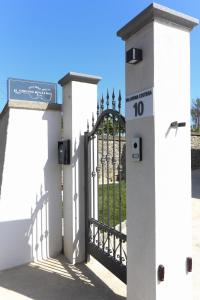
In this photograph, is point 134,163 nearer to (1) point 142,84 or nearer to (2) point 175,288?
(1) point 142,84

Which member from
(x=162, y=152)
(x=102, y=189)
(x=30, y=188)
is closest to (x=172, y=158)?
(x=162, y=152)

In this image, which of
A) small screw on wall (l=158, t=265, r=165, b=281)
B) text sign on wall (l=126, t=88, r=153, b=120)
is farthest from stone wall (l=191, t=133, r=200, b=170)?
small screw on wall (l=158, t=265, r=165, b=281)

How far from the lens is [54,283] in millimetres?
3418

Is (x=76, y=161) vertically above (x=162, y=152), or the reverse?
(x=162, y=152)

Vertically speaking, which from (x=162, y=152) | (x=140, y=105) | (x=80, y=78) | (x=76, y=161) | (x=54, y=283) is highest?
(x=80, y=78)

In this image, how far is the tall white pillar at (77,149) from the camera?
3986 millimetres

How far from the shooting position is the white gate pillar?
2377 mm

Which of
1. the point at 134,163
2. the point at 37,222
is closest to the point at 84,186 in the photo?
the point at 37,222

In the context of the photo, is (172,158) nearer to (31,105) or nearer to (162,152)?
(162,152)

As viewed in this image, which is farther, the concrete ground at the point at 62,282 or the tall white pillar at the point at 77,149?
the tall white pillar at the point at 77,149

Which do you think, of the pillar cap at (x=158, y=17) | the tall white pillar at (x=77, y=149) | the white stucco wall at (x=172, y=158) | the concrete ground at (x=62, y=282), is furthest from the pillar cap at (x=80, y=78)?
the concrete ground at (x=62, y=282)

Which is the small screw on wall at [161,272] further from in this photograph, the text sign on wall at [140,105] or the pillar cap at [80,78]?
the pillar cap at [80,78]

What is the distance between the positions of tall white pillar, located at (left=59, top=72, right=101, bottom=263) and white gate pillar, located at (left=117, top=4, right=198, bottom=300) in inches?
59.4

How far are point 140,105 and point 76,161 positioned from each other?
5.66 ft
